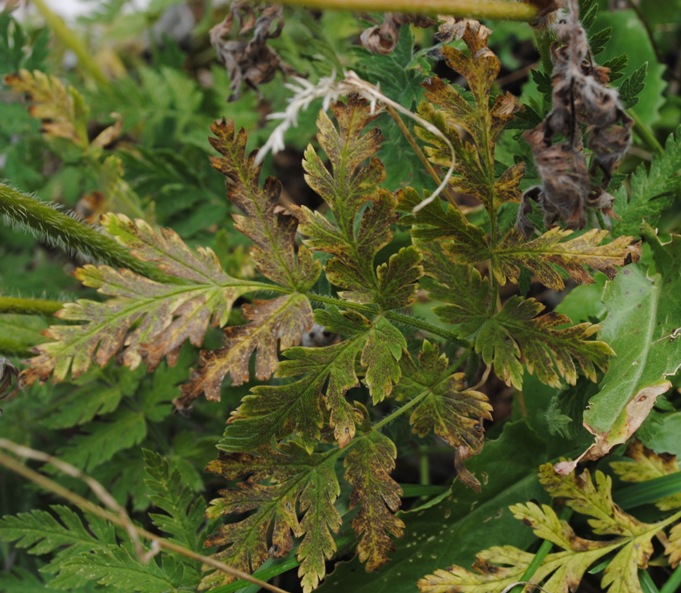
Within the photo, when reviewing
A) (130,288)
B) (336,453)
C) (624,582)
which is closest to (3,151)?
(130,288)

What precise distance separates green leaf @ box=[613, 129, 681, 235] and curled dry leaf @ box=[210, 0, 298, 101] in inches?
35.0

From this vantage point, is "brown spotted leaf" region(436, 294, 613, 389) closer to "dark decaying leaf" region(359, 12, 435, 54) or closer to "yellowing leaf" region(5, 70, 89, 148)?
"dark decaying leaf" region(359, 12, 435, 54)

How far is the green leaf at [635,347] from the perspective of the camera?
119 cm

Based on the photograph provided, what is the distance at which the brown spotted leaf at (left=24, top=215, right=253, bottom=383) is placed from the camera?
1230 mm

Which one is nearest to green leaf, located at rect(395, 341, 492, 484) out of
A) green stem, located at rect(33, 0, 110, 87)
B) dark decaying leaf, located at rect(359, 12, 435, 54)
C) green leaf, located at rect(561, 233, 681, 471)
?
green leaf, located at rect(561, 233, 681, 471)

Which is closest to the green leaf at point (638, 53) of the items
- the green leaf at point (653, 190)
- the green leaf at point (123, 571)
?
the green leaf at point (653, 190)

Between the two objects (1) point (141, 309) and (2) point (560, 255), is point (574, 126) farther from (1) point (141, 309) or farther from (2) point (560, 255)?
(1) point (141, 309)

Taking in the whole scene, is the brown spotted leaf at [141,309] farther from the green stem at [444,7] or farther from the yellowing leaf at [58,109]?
the yellowing leaf at [58,109]

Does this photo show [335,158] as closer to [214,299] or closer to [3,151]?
[214,299]

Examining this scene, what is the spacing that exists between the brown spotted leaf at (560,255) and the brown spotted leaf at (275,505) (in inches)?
19.3

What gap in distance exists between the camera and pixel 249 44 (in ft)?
5.61

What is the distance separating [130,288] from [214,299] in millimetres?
151

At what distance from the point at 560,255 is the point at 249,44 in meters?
0.94

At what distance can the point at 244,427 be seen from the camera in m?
1.22
